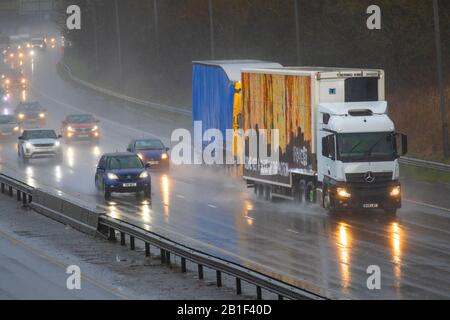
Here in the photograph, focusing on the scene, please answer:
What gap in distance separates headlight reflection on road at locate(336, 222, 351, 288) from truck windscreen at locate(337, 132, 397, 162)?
82.6 inches

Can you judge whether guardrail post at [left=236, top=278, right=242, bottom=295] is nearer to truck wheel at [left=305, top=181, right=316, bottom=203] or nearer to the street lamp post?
truck wheel at [left=305, top=181, right=316, bottom=203]

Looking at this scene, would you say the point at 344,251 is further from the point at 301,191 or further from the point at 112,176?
the point at 112,176

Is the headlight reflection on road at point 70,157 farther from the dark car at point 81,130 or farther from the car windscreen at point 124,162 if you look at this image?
the car windscreen at point 124,162

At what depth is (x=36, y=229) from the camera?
35500 millimetres

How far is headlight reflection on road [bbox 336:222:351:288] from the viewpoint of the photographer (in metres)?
26.0

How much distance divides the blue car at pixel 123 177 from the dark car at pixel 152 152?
298 inches

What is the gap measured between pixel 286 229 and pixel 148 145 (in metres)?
18.6

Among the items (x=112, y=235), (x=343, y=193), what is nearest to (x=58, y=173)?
(x=343, y=193)

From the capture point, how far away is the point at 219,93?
47688 millimetres

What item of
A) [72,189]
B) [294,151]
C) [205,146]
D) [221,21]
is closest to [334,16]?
[221,21]

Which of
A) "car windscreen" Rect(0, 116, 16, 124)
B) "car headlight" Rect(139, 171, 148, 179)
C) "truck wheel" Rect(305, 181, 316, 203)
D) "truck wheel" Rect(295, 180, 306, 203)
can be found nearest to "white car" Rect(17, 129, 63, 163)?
"car windscreen" Rect(0, 116, 16, 124)

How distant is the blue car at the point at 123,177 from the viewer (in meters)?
42.2
